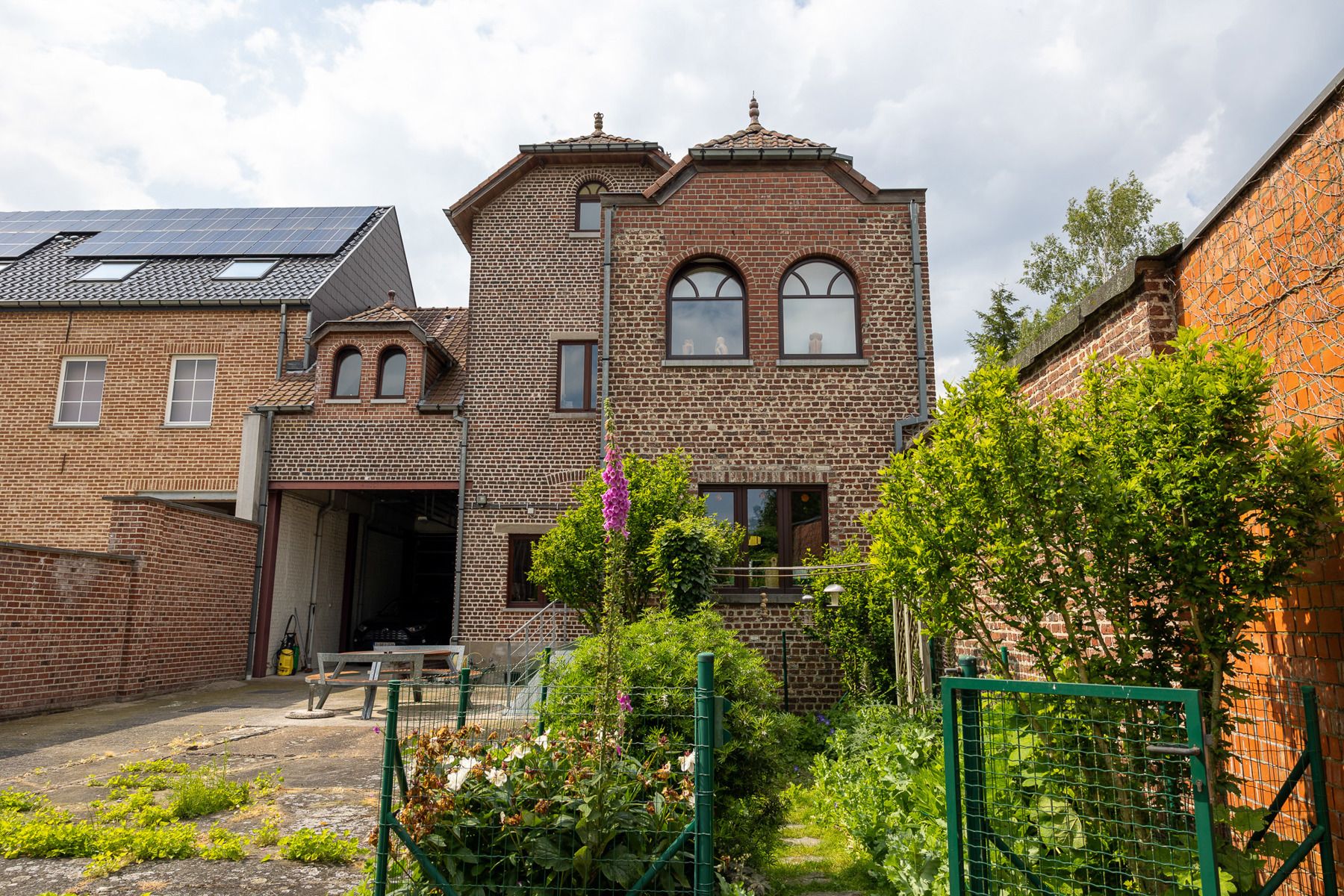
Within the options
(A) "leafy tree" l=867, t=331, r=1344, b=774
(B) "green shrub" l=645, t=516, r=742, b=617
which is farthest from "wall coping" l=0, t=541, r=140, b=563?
(A) "leafy tree" l=867, t=331, r=1344, b=774

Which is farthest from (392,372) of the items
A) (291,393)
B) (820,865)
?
(820,865)

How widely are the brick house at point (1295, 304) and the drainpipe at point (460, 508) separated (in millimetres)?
12559

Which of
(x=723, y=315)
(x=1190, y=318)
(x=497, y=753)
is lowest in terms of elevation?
(x=497, y=753)

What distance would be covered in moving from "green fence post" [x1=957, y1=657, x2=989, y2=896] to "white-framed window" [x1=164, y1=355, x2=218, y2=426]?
17.0 metres

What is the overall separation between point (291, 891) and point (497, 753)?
157cm

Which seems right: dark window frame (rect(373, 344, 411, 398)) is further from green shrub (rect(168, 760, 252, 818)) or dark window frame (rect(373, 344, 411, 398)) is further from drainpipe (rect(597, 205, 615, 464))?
green shrub (rect(168, 760, 252, 818))

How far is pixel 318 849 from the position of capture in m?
4.62

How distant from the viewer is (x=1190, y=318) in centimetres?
402

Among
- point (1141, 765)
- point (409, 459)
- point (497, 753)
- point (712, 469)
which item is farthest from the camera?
point (409, 459)

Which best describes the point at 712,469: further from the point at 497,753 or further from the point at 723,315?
the point at 497,753

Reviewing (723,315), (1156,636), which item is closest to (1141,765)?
(1156,636)

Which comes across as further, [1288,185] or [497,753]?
[497,753]

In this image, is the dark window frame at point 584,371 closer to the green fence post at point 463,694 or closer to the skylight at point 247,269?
the skylight at point 247,269

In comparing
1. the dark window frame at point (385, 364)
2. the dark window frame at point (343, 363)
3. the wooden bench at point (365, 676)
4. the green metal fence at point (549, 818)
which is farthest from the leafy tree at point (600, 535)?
the dark window frame at point (343, 363)
